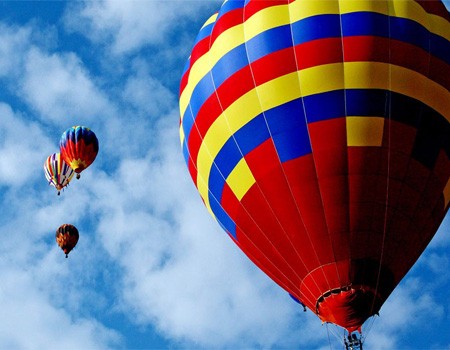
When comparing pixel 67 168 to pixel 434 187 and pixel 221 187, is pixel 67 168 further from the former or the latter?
pixel 434 187

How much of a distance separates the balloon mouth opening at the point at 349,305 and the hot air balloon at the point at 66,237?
14.3 m

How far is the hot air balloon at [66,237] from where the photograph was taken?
88.7ft

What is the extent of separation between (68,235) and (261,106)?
553 inches

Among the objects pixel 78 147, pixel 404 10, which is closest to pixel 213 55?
pixel 404 10

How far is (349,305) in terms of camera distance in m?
13.8

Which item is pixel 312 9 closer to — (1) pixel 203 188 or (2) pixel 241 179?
(2) pixel 241 179

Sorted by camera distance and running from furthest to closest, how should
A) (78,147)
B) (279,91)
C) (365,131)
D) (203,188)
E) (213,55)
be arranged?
(78,147), (203,188), (213,55), (279,91), (365,131)

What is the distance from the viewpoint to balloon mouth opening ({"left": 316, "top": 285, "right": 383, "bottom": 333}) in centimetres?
1381

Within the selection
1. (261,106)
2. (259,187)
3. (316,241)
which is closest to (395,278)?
(316,241)

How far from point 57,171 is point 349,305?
1472 cm

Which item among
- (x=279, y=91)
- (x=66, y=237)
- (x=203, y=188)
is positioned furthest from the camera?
(x=66, y=237)

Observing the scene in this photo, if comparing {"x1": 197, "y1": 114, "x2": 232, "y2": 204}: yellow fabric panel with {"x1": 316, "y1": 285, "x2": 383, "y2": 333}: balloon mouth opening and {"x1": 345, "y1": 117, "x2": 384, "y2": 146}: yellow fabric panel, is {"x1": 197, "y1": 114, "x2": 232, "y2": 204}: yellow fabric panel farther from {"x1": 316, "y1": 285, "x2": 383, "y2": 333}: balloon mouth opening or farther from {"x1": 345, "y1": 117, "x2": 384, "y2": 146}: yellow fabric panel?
{"x1": 316, "y1": 285, "x2": 383, "y2": 333}: balloon mouth opening

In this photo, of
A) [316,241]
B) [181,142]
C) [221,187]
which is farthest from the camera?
[181,142]

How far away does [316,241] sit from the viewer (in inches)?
552
